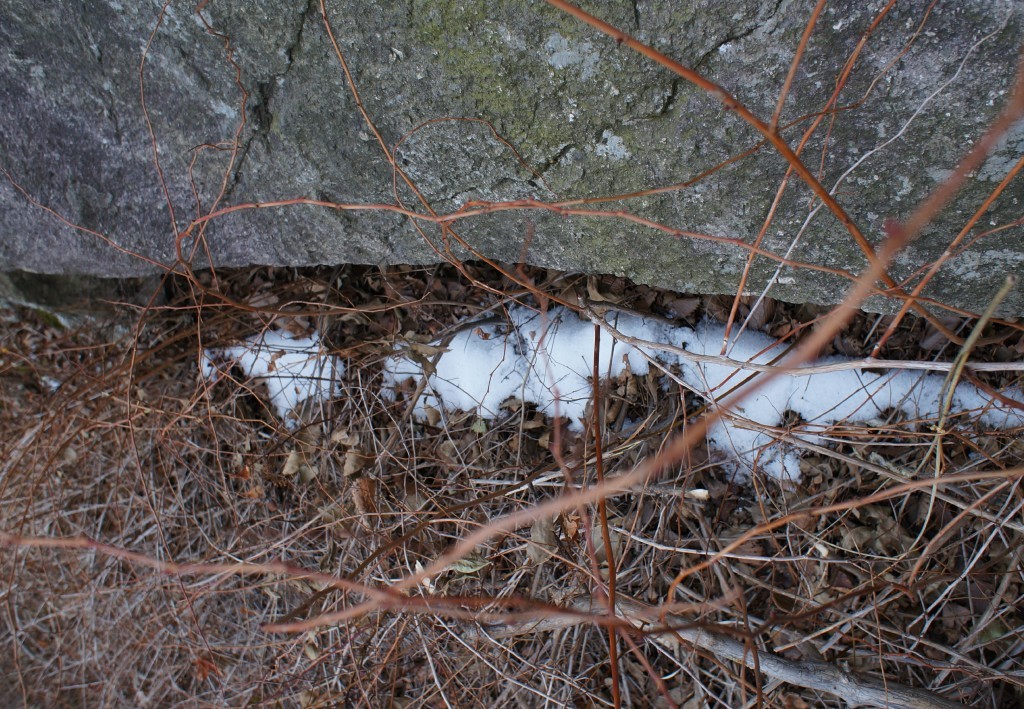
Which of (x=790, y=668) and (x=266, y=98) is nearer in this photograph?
(x=266, y=98)

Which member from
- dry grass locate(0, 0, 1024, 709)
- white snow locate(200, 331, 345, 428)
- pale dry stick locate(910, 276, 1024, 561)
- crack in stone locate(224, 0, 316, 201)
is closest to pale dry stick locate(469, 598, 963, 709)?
dry grass locate(0, 0, 1024, 709)

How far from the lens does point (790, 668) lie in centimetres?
148

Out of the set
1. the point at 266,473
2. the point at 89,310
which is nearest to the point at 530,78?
the point at 266,473

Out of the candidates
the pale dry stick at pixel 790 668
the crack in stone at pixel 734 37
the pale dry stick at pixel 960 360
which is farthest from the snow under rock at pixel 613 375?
the crack in stone at pixel 734 37

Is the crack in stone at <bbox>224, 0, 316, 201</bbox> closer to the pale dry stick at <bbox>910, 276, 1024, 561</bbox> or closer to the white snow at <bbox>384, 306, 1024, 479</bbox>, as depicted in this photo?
the white snow at <bbox>384, 306, 1024, 479</bbox>

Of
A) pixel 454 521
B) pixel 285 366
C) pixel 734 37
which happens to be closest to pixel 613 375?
pixel 454 521

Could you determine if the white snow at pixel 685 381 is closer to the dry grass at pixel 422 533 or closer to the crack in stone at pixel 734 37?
the dry grass at pixel 422 533

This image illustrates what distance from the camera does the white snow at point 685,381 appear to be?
4.92ft

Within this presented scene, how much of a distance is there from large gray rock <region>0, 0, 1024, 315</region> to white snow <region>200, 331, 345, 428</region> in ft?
1.25

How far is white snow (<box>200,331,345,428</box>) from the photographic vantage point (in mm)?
1931

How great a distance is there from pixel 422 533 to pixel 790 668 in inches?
38.0

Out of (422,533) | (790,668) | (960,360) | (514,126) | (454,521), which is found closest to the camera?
(960,360)

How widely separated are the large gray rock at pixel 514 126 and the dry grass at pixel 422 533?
259 millimetres

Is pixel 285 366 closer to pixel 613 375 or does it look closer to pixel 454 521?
pixel 454 521
